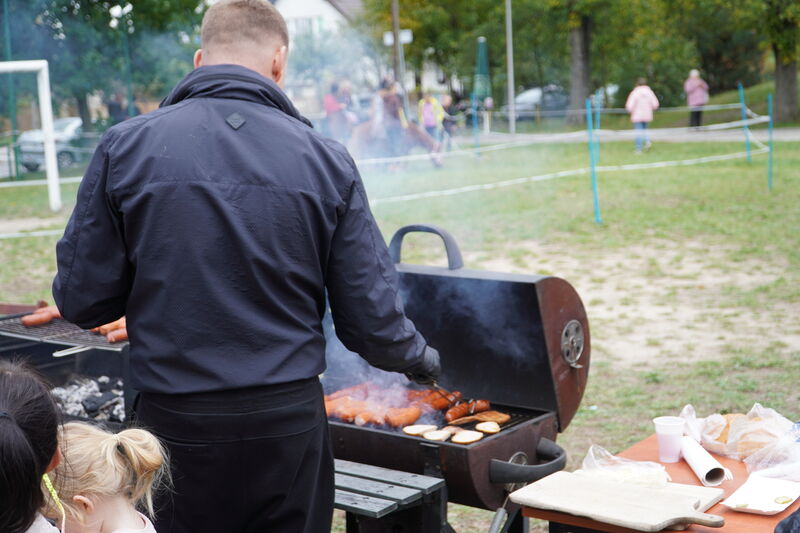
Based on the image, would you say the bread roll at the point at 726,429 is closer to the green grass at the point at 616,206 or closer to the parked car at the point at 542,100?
the green grass at the point at 616,206

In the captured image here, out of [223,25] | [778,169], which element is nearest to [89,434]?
[223,25]

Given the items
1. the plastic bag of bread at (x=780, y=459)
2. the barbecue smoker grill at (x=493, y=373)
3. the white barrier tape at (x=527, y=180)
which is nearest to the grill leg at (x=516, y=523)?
the barbecue smoker grill at (x=493, y=373)

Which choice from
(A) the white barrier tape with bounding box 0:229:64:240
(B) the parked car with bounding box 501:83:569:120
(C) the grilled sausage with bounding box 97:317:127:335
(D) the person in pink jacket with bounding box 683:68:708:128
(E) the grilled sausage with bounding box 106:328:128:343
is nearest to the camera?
(E) the grilled sausage with bounding box 106:328:128:343

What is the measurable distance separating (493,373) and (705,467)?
99 centimetres

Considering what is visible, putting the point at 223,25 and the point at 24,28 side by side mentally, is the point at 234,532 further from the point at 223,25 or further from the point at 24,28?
the point at 24,28

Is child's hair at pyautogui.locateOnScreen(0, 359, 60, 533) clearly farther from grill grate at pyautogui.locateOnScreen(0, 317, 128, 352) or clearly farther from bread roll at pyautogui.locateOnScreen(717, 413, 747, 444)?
bread roll at pyautogui.locateOnScreen(717, 413, 747, 444)

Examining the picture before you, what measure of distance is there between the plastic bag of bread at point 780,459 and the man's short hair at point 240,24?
1888mm

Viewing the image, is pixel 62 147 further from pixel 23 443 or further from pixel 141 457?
pixel 23 443

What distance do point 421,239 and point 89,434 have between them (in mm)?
8864

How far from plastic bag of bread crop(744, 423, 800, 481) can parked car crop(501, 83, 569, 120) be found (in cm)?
3378

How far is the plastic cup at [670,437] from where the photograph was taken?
287cm

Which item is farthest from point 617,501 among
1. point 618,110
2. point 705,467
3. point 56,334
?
point 618,110

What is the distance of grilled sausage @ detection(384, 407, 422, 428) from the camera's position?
3281mm

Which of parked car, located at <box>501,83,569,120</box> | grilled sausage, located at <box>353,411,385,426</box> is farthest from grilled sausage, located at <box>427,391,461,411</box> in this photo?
parked car, located at <box>501,83,569,120</box>
